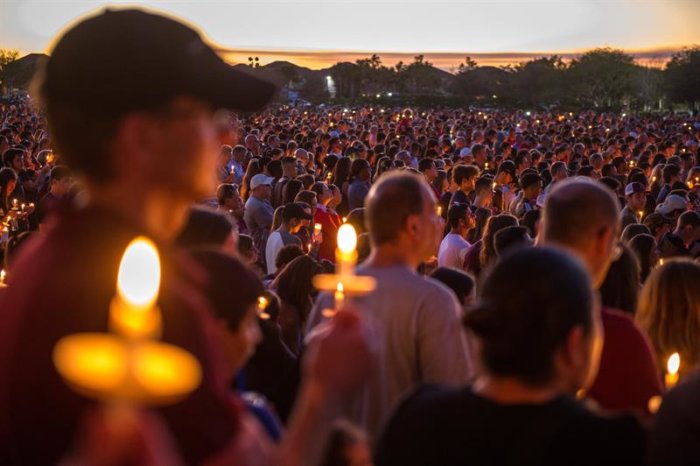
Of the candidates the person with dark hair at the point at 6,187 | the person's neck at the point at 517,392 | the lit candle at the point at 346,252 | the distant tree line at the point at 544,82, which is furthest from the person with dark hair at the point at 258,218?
the distant tree line at the point at 544,82

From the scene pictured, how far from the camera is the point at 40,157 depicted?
1461cm

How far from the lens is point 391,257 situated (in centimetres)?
360

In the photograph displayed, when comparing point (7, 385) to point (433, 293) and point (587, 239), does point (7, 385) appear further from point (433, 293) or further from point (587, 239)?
point (587, 239)

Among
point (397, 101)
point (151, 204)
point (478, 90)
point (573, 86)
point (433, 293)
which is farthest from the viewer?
point (478, 90)

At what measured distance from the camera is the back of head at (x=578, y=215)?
3.48 m

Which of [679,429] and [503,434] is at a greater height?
[503,434]

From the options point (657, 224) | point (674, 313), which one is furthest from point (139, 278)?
point (657, 224)

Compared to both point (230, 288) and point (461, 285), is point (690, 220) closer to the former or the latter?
point (461, 285)

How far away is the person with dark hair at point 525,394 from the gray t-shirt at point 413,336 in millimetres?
1029

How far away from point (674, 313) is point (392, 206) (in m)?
1.48

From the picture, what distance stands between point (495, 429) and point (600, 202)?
160cm

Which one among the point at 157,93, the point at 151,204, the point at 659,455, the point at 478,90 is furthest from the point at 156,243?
the point at 478,90

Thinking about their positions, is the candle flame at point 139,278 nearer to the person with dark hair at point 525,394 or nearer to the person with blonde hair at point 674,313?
the person with dark hair at point 525,394

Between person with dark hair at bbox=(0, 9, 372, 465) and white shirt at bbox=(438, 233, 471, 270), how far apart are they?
5.66 meters
